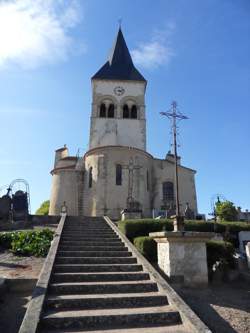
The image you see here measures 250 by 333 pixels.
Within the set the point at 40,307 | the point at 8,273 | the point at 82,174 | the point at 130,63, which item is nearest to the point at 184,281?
the point at 40,307

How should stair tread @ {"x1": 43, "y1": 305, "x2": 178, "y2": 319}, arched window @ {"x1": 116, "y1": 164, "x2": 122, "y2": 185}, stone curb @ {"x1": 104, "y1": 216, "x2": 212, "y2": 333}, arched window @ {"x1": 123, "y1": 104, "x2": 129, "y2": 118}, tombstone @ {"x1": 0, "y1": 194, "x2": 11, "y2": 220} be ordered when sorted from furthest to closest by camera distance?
arched window @ {"x1": 123, "y1": 104, "x2": 129, "y2": 118} → arched window @ {"x1": 116, "y1": 164, "x2": 122, "y2": 185} → tombstone @ {"x1": 0, "y1": 194, "x2": 11, "y2": 220} → stair tread @ {"x1": 43, "y1": 305, "x2": 178, "y2": 319} → stone curb @ {"x1": 104, "y1": 216, "x2": 212, "y2": 333}

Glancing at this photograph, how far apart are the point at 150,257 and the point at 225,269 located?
216 cm

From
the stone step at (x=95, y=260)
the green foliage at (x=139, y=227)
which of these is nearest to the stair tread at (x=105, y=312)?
the stone step at (x=95, y=260)

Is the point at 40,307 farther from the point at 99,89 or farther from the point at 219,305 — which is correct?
the point at 99,89

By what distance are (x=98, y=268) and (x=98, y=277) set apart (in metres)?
0.53

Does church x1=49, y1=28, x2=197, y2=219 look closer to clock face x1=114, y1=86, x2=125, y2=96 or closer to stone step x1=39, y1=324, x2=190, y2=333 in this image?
clock face x1=114, y1=86, x2=125, y2=96

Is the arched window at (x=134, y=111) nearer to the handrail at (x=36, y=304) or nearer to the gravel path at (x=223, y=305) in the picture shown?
the gravel path at (x=223, y=305)

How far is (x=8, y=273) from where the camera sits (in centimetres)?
780

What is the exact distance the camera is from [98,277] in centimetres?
683

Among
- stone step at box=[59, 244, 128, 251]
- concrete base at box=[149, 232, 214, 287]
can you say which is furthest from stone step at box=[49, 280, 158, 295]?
stone step at box=[59, 244, 128, 251]

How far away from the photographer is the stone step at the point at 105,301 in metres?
5.45

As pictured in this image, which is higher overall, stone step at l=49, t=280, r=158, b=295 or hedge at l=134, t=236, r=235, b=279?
hedge at l=134, t=236, r=235, b=279

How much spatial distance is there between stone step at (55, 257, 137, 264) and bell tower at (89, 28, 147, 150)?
2214cm

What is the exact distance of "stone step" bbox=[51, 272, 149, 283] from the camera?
662 cm
